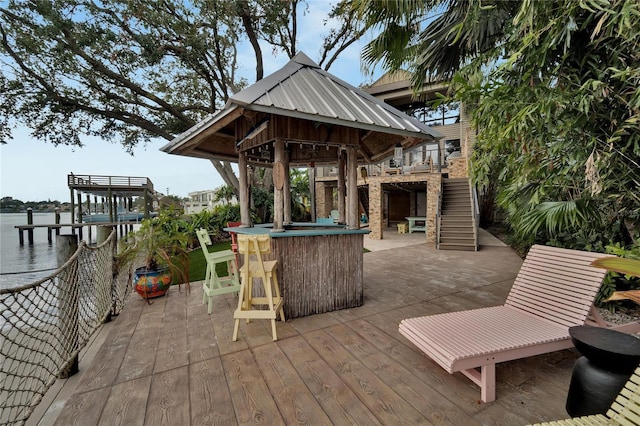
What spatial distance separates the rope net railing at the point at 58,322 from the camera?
1834 mm

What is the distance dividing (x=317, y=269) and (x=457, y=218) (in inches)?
327

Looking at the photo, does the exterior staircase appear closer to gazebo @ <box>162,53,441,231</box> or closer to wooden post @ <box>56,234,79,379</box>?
gazebo @ <box>162,53,441,231</box>

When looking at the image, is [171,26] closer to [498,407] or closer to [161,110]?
[161,110]

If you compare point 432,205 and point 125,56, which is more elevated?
point 125,56

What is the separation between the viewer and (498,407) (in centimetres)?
197

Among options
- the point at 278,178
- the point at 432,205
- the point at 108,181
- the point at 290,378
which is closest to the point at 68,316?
the point at 290,378

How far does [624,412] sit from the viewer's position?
133 cm

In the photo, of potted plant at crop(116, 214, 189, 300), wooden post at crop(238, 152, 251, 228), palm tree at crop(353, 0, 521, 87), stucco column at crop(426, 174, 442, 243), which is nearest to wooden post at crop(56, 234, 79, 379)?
potted plant at crop(116, 214, 189, 300)

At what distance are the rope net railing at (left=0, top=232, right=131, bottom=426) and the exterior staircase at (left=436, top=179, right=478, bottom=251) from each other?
885cm

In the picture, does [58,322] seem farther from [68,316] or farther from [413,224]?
[413,224]

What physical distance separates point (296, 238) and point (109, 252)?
2739mm

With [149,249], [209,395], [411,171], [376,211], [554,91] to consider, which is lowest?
[209,395]

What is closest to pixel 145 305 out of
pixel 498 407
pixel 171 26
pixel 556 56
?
pixel 498 407

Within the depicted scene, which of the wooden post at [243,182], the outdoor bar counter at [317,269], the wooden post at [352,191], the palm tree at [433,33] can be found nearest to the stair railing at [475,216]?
the palm tree at [433,33]
